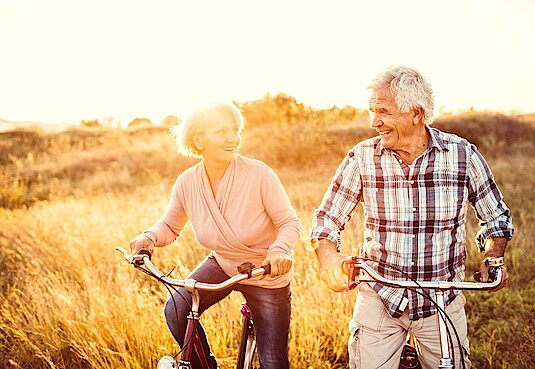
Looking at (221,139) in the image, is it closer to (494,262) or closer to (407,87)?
(407,87)

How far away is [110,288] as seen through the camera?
220 inches

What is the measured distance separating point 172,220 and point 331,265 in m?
1.11

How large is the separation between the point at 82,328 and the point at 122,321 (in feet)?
1.40

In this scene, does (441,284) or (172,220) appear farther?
(172,220)

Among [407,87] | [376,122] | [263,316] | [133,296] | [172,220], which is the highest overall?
[407,87]

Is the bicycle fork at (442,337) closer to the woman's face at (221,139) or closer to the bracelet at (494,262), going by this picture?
the bracelet at (494,262)

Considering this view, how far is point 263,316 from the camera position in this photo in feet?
11.0

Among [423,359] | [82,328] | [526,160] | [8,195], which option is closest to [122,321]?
[82,328]

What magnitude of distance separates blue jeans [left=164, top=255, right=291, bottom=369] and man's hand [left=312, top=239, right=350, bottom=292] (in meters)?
0.46

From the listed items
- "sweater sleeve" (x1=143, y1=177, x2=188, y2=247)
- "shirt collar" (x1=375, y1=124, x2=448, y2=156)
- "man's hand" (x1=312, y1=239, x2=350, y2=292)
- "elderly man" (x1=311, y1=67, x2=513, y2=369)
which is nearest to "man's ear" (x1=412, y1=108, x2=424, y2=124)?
"elderly man" (x1=311, y1=67, x2=513, y2=369)

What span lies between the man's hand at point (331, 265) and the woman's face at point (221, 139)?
0.70 metres

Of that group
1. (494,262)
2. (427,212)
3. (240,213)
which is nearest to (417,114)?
(427,212)

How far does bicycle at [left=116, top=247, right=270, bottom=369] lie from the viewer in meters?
2.52

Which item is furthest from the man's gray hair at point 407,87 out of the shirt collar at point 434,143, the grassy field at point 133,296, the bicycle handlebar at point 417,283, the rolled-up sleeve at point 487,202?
the grassy field at point 133,296
